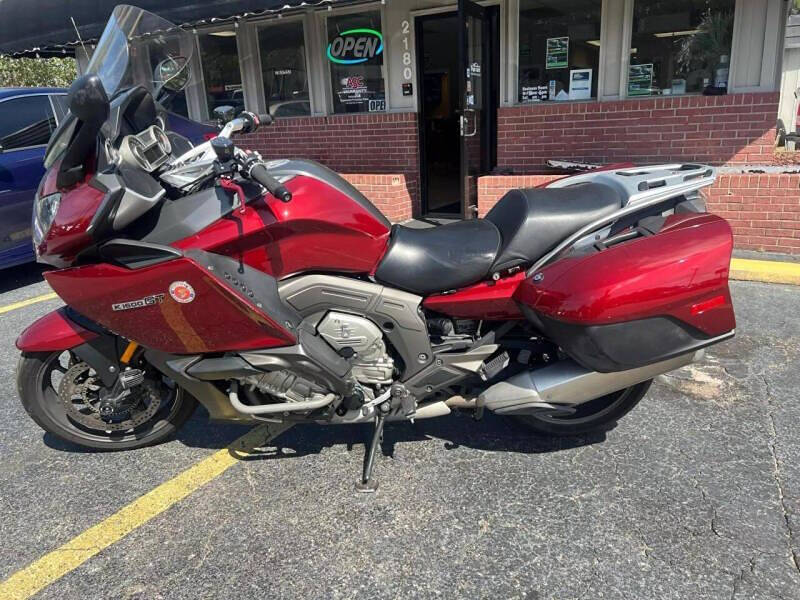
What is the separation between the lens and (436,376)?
263 cm

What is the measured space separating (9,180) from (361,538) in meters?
5.05

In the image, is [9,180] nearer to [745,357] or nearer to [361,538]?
[361,538]

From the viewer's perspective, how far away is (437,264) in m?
2.52

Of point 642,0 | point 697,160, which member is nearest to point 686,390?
point 697,160

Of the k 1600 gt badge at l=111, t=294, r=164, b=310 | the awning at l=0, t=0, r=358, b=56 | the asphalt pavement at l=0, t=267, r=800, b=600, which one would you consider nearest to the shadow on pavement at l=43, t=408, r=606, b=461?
the asphalt pavement at l=0, t=267, r=800, b=600

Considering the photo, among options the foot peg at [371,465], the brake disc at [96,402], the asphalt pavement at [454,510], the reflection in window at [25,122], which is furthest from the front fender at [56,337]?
the reflection in window at [25,122]

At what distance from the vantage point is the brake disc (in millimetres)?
2844

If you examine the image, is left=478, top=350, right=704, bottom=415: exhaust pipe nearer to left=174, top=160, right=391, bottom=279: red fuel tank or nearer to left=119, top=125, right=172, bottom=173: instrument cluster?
left=174, top=160, right=391, bottom=279: red fuel tank

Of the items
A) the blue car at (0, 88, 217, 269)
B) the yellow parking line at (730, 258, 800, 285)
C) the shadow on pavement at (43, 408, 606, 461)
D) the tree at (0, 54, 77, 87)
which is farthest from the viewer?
the tree at (0, 54, 77, 87)

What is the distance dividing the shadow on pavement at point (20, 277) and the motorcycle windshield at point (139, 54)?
415cm

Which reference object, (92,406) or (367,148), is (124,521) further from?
(367,148)

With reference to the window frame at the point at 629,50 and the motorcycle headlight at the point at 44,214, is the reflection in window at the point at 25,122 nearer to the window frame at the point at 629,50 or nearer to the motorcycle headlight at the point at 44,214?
the motorcycle headlight at the point at 44,214

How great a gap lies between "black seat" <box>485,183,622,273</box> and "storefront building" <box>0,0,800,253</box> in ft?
11.6

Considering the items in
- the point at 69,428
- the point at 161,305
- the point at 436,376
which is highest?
the point at 161,305
